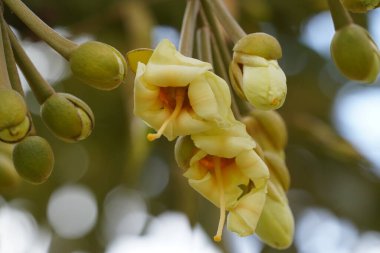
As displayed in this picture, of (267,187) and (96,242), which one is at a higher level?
(267,187)

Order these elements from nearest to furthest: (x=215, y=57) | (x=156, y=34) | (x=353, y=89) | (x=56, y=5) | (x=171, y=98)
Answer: (x=171, y=98), (x=215, y=57), (x=56, y=5), (x=156, y=34), (x=353, y=89)

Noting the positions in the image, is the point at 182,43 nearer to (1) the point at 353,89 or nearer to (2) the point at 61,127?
(2) the point at 61,127

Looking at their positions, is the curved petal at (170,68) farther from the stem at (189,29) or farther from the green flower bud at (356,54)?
the green flower bud at (356,54)

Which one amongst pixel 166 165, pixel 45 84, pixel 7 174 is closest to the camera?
pixel 45 84

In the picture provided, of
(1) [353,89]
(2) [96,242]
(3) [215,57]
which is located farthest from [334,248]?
(3) [215,57]

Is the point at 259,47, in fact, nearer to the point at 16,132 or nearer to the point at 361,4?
the point at 361,4

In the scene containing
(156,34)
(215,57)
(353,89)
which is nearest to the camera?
(215,57)

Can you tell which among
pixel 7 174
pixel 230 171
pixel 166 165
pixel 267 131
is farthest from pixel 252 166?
pixel 166 165
